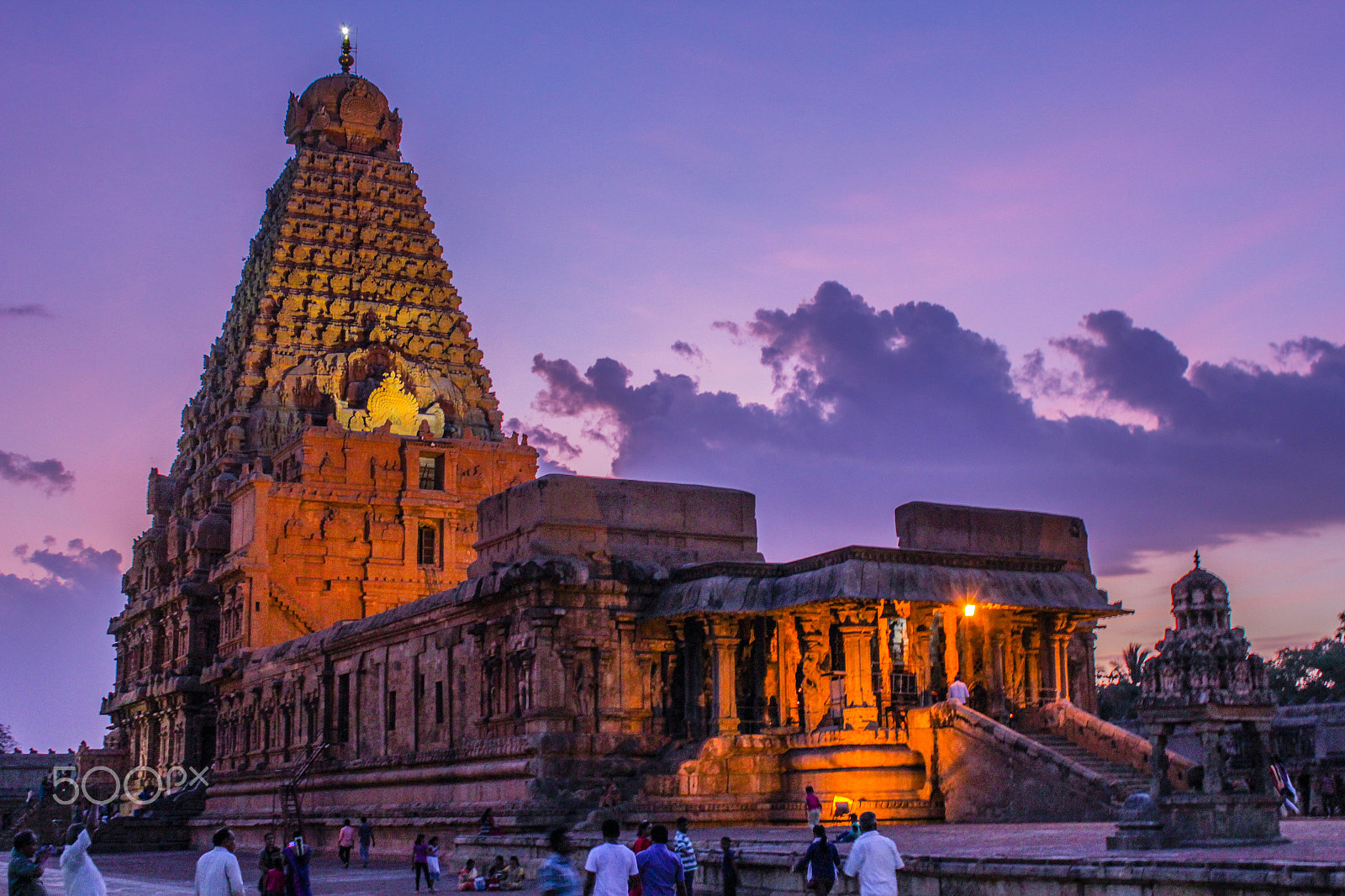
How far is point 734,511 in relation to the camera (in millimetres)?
39250

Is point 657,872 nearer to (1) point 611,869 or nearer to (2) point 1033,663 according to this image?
(1) point 611,869

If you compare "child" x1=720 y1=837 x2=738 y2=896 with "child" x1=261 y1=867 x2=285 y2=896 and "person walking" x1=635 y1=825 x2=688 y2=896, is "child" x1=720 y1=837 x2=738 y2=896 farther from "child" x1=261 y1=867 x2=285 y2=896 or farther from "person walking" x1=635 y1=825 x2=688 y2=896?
"person walking" x1=635 y1=825 x2=688 y2=896

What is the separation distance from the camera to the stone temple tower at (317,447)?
6328cm

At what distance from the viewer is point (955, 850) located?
856 inches

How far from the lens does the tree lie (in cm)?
6669

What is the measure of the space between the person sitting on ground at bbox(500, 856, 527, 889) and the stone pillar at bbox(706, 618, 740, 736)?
24.4ft

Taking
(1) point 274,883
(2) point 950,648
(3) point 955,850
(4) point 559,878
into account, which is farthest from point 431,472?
(4) point 559,878

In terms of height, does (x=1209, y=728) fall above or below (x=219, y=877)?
above

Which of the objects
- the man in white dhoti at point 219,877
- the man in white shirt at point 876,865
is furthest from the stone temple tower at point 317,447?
the man in white shirt at point 876,865

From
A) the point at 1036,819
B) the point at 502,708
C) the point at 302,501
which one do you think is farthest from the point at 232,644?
the point at 1036,819

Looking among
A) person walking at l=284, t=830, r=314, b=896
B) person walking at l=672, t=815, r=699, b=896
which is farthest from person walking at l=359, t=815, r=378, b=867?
person walking at l=672, t=815, r=699, b=896

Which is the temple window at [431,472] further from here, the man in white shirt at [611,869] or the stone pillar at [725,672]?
the man in white shirt at [611,869]

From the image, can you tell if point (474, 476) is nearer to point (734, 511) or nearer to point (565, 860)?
point (734, 511)

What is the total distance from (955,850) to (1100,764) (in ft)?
34.6
